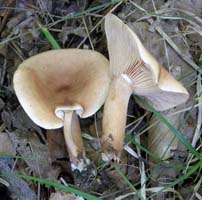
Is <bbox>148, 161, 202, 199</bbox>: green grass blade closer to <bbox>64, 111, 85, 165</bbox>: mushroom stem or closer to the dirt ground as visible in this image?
the dirt ground

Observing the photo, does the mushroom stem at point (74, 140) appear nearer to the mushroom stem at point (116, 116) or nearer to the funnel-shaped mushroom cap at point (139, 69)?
the mushroom stem at point (116, 116)

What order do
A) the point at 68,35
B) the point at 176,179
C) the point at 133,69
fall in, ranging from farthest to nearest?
the point at 68,35 < the point at 176,179 < the point at 133,69

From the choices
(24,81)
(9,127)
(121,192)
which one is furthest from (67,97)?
(121,192)

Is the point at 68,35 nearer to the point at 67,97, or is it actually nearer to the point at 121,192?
the point at 67,97

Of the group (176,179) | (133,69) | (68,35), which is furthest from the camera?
(68,35)

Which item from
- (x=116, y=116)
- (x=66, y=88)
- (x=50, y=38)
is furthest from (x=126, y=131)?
(x=50, y=38)

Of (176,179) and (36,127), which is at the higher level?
(36,127)

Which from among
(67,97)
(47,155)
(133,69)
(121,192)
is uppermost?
(133,69)

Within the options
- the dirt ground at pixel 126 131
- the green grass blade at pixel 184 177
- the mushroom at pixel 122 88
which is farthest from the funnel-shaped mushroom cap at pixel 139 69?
the green grass blade at pixel 184 177
